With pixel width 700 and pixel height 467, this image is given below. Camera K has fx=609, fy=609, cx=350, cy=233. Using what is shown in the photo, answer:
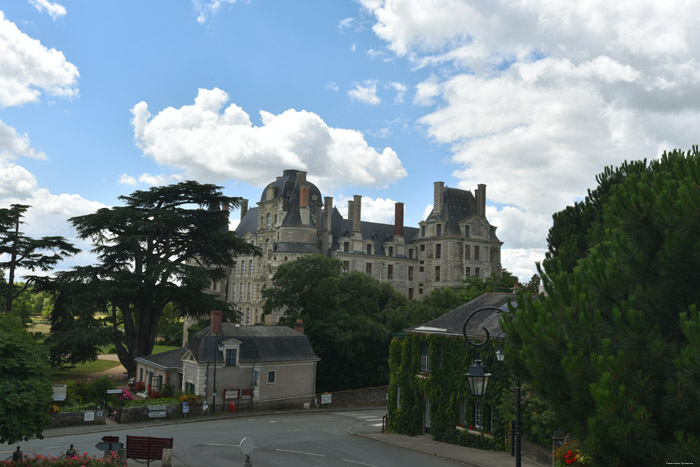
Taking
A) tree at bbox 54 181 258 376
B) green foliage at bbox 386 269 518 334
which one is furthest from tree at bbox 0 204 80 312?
green foliage at bbox 386 269 518 334

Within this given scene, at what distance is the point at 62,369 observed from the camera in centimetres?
4806

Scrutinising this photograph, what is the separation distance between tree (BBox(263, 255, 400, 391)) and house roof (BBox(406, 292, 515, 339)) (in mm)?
19405

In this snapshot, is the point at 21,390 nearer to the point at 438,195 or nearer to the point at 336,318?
the point at 336,318

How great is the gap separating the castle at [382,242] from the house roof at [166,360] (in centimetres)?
3246

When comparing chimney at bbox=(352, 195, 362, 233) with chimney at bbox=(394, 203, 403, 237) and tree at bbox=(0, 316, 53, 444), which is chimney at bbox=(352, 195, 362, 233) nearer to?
chimney at bbox=(394, 203, 403, 237)

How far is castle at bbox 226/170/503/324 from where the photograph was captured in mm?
79875

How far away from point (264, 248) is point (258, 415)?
1715 inches

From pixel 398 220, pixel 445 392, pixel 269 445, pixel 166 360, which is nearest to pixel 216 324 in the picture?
pixel 166 360

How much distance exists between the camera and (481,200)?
8375 centimetres

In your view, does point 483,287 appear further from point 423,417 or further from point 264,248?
point 423,417

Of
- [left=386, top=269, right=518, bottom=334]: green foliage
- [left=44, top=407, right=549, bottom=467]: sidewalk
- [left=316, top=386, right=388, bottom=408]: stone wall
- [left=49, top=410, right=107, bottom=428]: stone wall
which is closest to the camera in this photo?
[left=44, top=407, right=549, bottom=467]: sidewalk

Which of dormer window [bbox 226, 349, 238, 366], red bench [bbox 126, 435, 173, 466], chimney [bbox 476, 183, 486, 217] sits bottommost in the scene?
red bench [bbox 126, 435, 173, 466]

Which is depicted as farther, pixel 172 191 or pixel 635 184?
pixel 172 191

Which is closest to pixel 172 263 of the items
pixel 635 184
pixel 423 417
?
pixel 423 417
